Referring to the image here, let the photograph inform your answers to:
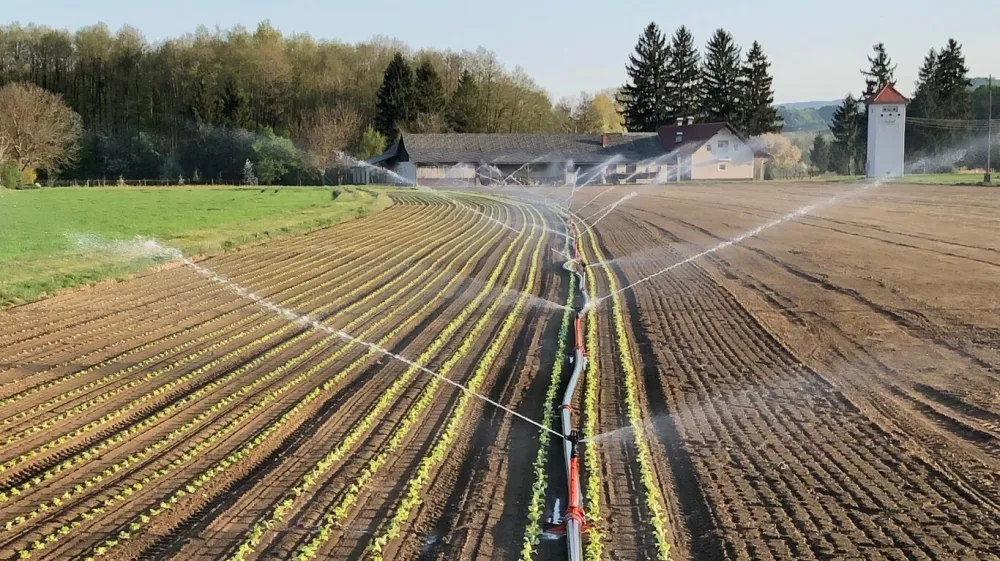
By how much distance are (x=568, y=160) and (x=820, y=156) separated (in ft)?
101

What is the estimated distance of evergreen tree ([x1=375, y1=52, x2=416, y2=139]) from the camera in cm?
9492

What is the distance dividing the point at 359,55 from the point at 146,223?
7567 centimetres

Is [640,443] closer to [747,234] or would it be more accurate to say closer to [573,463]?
[573,463]

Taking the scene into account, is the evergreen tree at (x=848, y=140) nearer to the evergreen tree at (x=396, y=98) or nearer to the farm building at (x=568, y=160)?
the farm building at (x=568, y=160)

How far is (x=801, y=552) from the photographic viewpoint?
6078 mm

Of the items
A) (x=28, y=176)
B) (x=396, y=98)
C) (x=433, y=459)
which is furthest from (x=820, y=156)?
(x=433, y=459)

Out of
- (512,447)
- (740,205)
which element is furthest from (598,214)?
(512,447)

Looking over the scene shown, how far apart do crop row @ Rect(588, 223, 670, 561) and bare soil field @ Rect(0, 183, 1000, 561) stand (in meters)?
0.03

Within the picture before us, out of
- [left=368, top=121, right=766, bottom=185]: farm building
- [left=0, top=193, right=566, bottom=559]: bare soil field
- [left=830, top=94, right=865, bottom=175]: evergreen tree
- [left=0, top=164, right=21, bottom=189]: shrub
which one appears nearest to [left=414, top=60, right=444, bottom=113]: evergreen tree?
[left=368, top=121, right=766, bottom=185]: farm building

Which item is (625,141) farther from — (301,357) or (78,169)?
(301,357)

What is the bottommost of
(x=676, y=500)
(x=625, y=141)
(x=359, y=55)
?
A: (x=676, y=500)

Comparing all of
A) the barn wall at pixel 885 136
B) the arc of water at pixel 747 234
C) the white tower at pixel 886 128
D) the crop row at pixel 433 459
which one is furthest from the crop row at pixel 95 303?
the white tower at pixel 886 128

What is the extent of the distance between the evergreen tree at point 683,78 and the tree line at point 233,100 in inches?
716

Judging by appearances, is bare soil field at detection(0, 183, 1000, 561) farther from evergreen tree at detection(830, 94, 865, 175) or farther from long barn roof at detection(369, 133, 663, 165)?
evergreen tree at detection(830, 94, 865, 175)
